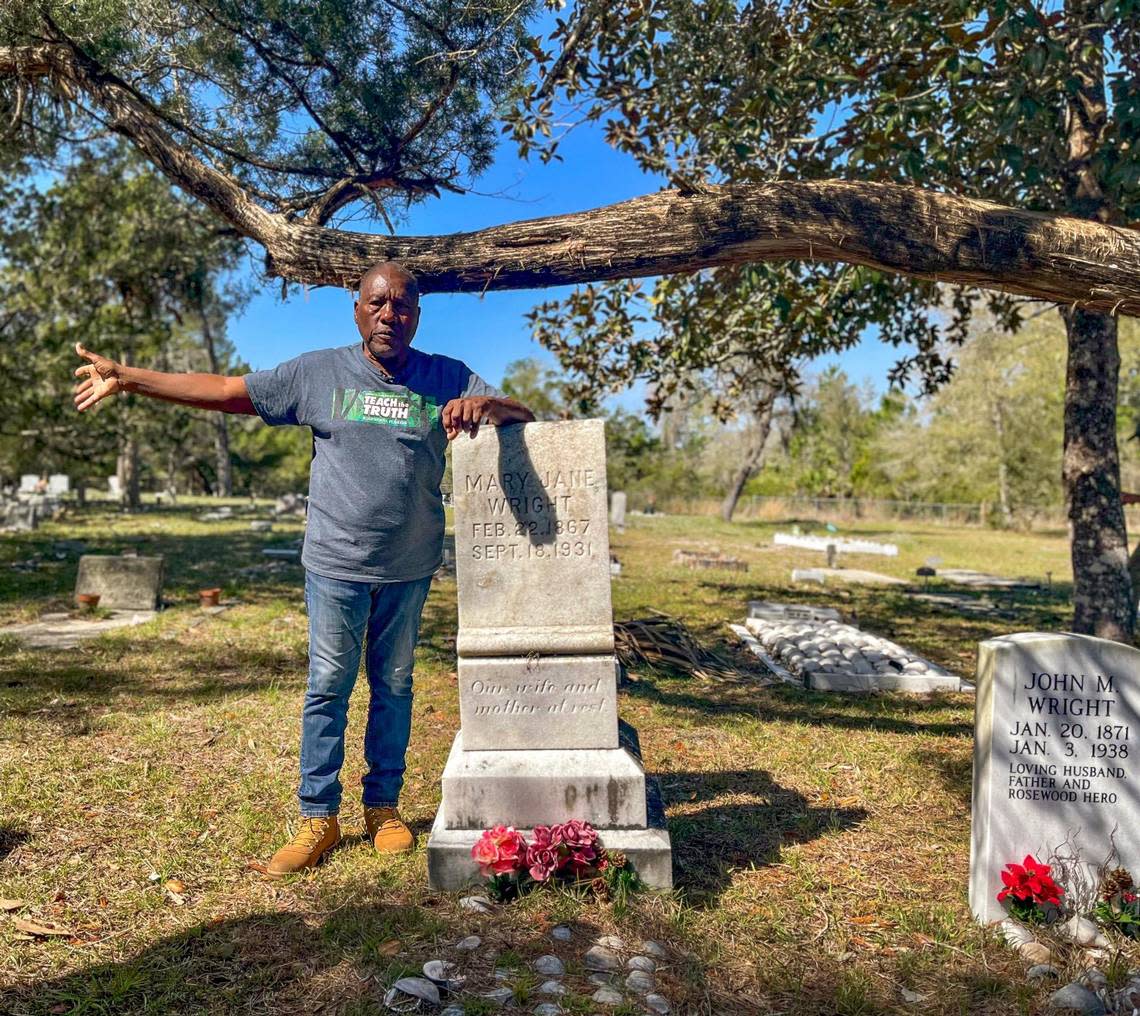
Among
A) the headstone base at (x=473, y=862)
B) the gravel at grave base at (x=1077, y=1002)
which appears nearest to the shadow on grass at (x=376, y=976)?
the gravel at grave base at (x=1077, y=1002)

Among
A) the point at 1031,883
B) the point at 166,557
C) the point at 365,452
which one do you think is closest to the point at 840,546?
the point at 166,557

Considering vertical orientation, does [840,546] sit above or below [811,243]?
below

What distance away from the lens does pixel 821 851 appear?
12.4 ft

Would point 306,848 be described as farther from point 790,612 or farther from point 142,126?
point 790,612

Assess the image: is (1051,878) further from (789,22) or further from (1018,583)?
(1018,583)

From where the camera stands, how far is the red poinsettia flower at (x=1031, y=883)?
3.06m

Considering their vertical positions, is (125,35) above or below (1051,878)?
above

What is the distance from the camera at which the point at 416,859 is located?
3561 mm

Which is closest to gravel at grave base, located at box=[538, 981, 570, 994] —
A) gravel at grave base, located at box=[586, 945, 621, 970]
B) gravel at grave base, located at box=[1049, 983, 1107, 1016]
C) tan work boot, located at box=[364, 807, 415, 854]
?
gravel at grave base, located at box=[586, 945, 621, 970]

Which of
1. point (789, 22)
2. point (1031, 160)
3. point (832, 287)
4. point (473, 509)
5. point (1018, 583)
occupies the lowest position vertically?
point (1018, 583)

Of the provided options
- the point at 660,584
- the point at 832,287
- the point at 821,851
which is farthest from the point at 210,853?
the point at 660,584

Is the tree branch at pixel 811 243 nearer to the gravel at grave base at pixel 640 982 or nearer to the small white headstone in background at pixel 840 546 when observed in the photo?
the gravel at grave base at pixel 640 982

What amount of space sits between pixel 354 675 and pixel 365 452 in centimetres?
93

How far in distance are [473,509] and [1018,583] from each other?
14982mm
